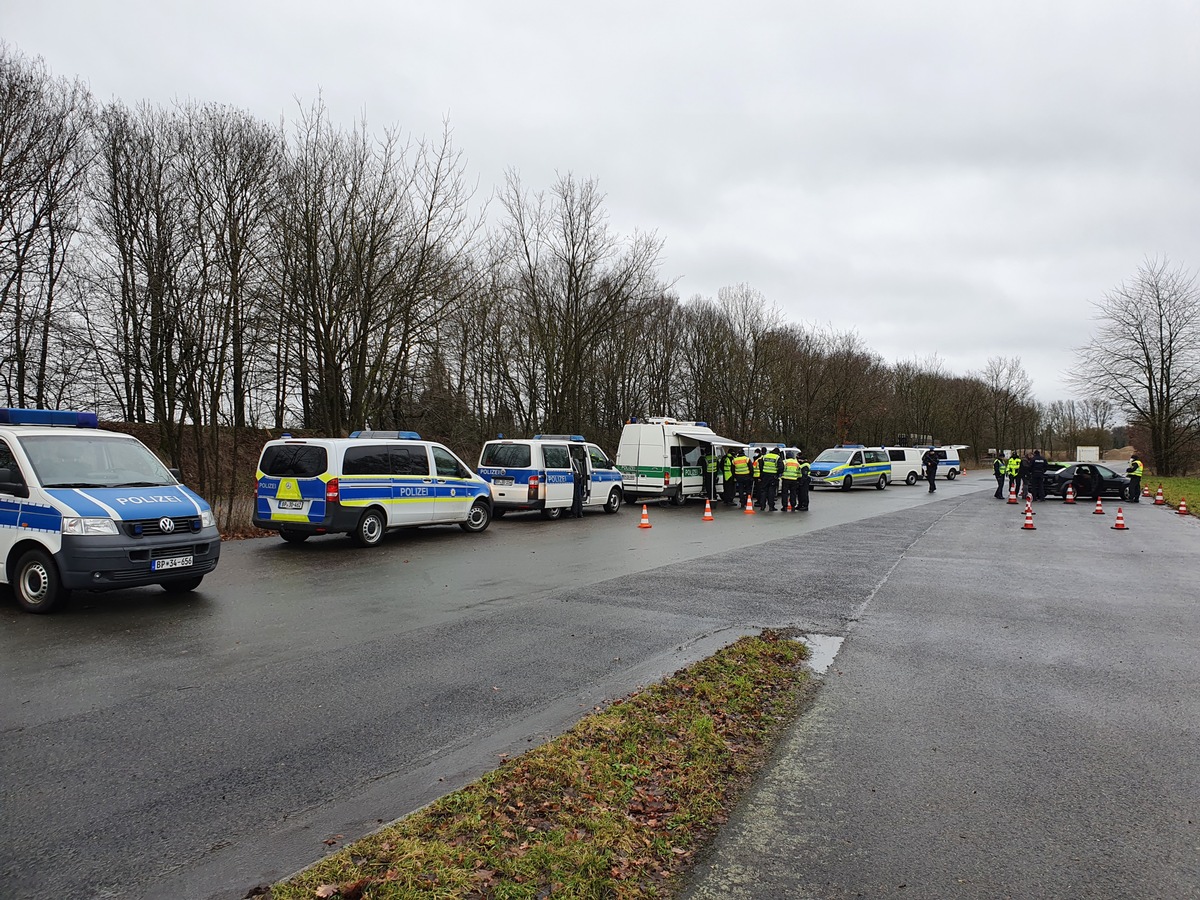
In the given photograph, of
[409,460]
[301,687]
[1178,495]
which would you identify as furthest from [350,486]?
[1178,495]

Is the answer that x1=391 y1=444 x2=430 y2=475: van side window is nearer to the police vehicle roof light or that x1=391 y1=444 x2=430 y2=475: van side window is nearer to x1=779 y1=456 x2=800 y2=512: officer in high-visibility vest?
the police vehicle roof light

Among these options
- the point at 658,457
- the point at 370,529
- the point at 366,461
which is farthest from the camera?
the point at 658,457

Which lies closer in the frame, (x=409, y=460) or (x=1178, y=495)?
(x=409, y=460)

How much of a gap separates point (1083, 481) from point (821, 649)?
91.4 ft

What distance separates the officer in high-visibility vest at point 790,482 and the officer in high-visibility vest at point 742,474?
40.6 inches

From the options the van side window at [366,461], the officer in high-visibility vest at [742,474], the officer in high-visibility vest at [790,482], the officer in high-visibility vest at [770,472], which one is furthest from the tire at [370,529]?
the officer in high-visibility vest at [790,482]

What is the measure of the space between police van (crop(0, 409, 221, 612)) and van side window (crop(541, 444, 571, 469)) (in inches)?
424

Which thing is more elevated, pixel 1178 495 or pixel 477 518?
pixel 477 518

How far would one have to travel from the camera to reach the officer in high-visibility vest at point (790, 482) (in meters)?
23.4

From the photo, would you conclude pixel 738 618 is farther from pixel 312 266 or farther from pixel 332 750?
pixel 312 266

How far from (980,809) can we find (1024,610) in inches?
222

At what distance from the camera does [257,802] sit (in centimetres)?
377

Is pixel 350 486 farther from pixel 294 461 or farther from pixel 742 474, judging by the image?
pixel 742 474

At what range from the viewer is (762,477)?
2362 cm
